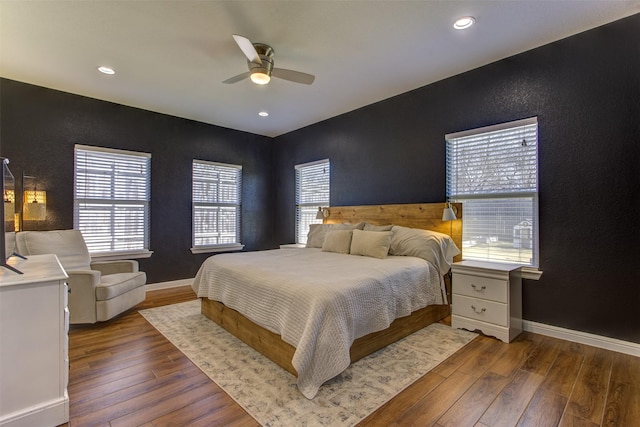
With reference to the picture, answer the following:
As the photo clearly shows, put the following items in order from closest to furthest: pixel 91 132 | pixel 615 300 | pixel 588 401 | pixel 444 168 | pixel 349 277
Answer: pixel 588 401
pixel 349 277
pixel 615 300
pixel 444 168
pixel 91 132

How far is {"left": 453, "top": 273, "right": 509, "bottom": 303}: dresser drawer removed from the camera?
109 inches

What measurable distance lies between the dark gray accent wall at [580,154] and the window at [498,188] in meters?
0.10

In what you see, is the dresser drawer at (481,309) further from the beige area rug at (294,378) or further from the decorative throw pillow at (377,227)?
the decorative throw pillow at (377,227)

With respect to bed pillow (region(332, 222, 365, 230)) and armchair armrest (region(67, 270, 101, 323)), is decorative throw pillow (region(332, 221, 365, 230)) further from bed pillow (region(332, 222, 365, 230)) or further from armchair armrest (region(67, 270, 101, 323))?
armchair armrest (region(67, 270, 101, 323))

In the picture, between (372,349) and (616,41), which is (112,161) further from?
(616,41)

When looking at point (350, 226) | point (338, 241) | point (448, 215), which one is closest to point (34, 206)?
point (338, 241)

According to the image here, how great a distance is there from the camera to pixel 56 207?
158 inches

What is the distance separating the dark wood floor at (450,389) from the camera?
69.0 inches

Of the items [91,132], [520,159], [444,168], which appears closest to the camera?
[520,159]

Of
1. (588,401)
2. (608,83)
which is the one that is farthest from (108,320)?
(608,83)

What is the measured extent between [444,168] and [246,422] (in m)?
3.30

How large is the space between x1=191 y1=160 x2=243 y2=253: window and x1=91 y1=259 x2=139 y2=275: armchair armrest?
1.31 metres

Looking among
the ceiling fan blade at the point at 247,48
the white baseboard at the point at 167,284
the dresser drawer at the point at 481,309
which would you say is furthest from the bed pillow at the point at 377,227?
the white baseboard at the point at 167,284

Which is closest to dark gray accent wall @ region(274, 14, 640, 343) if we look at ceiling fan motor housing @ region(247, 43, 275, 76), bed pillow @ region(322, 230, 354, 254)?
bed pillow @ region(322, 230, 354, 254)
